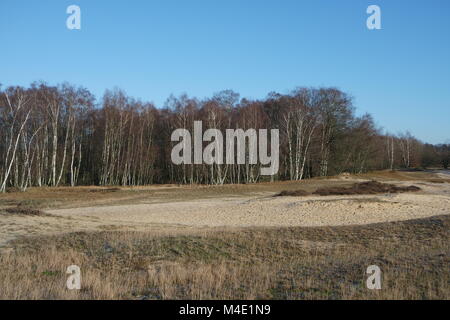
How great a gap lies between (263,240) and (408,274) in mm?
5666

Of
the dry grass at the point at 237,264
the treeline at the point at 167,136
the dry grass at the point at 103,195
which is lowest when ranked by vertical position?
the dry grass at the point at 103,195

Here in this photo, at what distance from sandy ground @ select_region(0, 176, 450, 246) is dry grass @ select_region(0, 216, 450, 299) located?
9.92ft

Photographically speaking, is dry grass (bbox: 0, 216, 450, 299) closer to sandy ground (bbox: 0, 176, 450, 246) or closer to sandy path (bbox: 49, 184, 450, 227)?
sandy ground (bbox: 0, 176, 450, 246)

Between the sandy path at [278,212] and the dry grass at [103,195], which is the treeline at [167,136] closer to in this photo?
the dry grass at [103,195]

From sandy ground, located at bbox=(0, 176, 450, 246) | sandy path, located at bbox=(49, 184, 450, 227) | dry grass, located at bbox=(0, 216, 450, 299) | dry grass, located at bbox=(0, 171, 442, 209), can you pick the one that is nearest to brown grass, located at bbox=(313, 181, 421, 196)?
dry grass, located at bbox=(0, 171, 442, 209)

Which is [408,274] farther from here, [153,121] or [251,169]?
[153,121]

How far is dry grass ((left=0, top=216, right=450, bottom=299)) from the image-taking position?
703 cm

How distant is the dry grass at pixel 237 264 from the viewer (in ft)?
23.1

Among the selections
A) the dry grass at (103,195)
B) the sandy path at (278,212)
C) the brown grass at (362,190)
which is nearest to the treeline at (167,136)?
the dry grass at (103,195)

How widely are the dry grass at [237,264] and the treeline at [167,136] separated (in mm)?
35273

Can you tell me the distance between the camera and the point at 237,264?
1009 centimetres

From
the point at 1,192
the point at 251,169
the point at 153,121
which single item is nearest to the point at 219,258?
the point at 1,192

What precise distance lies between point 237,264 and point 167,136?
46162 mm
